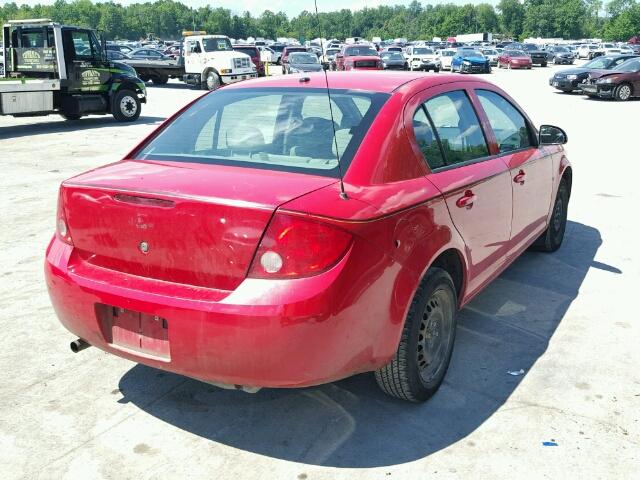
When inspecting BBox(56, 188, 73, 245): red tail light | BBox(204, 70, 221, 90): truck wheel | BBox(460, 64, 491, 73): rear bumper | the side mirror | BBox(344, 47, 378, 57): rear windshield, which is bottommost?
BBox(56, 188, 73, 245): red tail light

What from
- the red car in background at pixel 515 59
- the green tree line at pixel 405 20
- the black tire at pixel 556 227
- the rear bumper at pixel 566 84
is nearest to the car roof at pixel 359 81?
the black tire at pixel 556 227

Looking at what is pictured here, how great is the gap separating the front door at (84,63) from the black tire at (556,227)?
43.3ft

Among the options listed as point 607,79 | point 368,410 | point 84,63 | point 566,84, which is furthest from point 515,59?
point 368,410

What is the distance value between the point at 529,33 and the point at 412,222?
166844 millimetres

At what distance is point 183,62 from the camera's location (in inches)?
1153

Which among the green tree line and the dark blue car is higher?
the green tree line

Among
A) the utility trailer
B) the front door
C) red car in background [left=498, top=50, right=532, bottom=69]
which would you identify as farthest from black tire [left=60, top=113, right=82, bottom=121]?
red car in background [left=498, top=50, right=532, bottom=69]

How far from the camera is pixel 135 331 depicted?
2984 mm

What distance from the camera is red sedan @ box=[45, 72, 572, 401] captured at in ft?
8.89

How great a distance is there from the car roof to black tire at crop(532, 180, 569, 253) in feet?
7.13

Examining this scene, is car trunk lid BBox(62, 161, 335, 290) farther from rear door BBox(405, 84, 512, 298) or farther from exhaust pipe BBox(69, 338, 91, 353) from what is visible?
rear door BBox(405, 84, 512, 298)

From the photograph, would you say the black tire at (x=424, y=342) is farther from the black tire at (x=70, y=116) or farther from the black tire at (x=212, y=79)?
the black tire at (x=212, y=79)

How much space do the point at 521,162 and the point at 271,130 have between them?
1.91 metres

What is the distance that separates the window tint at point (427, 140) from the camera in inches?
136
